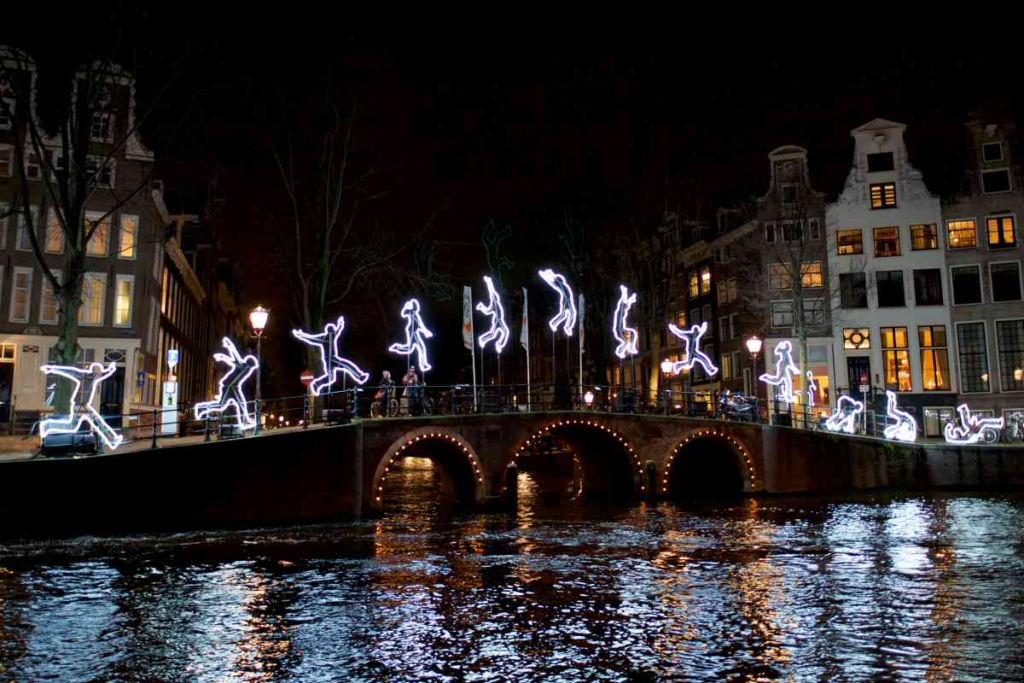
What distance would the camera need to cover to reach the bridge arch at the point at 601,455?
3047 cm

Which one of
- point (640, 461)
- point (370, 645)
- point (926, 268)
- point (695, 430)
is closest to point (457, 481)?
point (640, 461)

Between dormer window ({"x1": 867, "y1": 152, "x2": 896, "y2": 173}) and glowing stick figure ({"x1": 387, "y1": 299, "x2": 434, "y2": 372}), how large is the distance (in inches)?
1223

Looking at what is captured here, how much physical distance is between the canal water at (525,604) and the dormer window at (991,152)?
1258 inches

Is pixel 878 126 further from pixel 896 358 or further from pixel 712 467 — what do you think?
pixel 712 467

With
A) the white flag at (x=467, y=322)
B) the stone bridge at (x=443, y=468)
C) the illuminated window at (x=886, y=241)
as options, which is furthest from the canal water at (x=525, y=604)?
the illuminated window at (x=886, y=241)

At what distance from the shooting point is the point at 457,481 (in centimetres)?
3084

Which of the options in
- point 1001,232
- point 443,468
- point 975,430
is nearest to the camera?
point 443,468

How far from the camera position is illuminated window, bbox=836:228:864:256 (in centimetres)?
4766

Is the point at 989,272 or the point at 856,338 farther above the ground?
the point at 989,272

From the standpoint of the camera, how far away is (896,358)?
152 feet

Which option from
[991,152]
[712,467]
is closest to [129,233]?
[712,467]

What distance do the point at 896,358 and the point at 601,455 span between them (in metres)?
22.4

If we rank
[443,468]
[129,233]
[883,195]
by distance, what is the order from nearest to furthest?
[443,468] < [129,233] < [883,195]

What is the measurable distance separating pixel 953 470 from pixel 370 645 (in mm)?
31247
